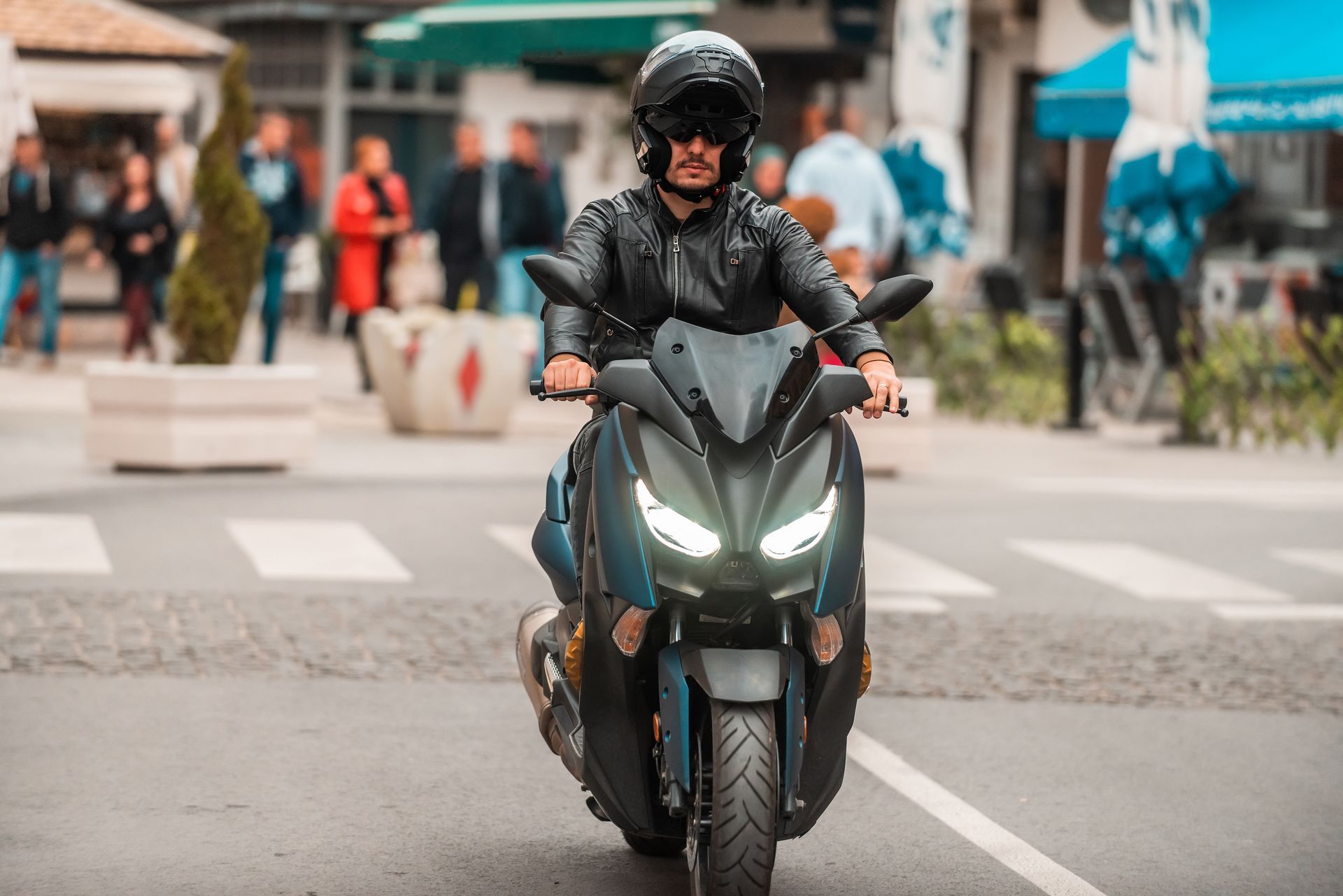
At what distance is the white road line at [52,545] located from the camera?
959 cm

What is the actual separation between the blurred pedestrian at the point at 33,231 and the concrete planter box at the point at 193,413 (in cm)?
778

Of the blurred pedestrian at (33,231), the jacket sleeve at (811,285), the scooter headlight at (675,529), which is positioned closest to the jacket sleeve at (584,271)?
the jacket sleeve at (811,285)

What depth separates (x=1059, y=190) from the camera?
2589 cm

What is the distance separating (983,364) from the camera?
1833cm

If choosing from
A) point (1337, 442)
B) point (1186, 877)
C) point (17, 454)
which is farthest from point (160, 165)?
point (1186, 877)

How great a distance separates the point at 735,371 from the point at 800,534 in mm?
339

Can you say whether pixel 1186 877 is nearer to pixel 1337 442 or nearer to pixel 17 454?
pixel 17 454

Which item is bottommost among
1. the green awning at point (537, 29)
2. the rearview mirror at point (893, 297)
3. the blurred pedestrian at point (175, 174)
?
the rearview mirror at point (893, 297)

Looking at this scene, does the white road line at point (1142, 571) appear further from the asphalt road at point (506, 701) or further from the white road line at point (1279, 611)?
the white road line at point (1279, 611)

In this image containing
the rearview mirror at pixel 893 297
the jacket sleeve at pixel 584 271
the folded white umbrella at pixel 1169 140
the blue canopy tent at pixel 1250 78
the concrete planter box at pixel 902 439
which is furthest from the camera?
the blue canopy tent at pixel 1250 78

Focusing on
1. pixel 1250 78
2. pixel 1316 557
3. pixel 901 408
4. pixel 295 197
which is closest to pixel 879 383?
pixel 901 408

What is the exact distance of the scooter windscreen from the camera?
457 cm

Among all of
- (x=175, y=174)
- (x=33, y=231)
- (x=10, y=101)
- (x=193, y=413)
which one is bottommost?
(x=193, y=413)

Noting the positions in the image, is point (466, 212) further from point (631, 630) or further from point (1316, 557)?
point (631, 630)
